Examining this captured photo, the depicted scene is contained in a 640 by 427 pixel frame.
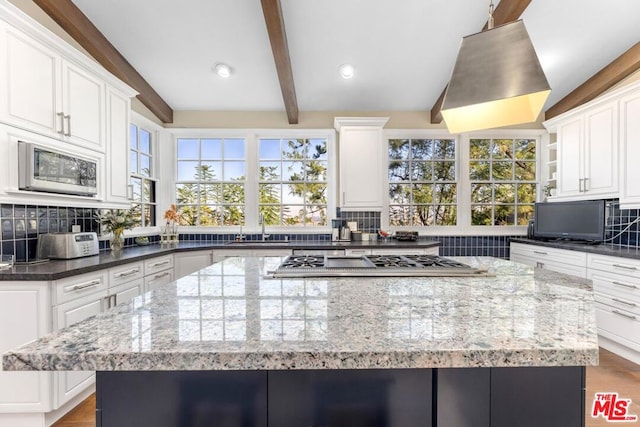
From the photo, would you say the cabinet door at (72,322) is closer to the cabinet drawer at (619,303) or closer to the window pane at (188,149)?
the window pane at (188,149)

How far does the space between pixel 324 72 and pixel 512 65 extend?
243 cm

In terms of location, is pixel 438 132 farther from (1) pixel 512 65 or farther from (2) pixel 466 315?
(2) pixel 466 315

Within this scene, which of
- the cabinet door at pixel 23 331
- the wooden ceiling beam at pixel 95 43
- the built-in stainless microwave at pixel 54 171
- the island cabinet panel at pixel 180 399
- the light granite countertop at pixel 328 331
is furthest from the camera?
the wooden ceiling beam at pixel 95 43

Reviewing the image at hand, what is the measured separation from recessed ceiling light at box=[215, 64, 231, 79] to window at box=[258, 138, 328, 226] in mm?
1027

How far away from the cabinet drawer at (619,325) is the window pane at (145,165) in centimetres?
511

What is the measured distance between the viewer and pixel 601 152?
10.4ft

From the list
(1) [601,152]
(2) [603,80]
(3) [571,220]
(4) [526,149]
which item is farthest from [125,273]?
(2) [603,80]

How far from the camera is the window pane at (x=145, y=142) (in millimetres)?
3885

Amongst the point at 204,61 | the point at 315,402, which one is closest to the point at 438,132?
the point at 204,61

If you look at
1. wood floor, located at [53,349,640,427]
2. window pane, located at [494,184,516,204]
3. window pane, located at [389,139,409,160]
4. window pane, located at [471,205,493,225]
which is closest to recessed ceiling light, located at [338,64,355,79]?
window pane, located at [389,139,409,160]

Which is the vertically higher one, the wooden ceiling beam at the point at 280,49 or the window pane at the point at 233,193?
the wooden ceiling beam at the point at 280,49

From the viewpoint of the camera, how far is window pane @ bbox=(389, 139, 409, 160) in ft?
14.2

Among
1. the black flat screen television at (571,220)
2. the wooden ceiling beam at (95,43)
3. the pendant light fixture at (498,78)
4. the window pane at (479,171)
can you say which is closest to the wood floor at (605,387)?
the black flat screen television at (571,220)

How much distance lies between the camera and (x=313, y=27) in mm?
2975
